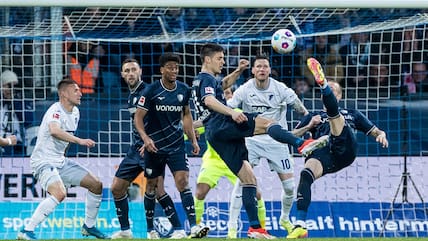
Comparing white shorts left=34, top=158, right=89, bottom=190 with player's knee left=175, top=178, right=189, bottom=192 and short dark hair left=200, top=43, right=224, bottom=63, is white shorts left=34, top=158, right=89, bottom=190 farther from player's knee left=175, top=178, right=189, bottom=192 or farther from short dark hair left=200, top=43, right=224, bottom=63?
short dark hair left=200, top=43, right=224, bottom=63

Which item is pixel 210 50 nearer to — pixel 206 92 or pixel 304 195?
pixel 206 92

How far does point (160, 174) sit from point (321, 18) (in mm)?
3966

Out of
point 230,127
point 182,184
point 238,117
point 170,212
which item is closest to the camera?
point 238,117

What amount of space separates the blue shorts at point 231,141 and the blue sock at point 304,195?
0.69m

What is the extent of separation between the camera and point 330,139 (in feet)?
46.4

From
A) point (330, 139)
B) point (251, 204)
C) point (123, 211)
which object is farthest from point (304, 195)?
point (123, 211)

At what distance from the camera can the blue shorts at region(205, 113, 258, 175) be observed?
13.7m

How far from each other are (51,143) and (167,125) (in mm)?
1387

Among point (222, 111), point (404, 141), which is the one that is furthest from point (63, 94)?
point (404, 141)

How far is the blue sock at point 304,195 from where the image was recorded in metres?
13.8

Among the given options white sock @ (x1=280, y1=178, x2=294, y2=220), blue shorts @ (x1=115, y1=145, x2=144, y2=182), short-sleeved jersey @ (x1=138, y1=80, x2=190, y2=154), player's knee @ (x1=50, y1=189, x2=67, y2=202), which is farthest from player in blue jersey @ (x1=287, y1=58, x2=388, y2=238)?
player's knee @ (x1=50, y1=189, x2=67, y2=202)

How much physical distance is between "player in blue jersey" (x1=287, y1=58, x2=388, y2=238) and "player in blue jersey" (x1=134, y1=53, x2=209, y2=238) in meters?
1.23

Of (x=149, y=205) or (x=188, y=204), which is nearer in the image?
(x=188, y=204)

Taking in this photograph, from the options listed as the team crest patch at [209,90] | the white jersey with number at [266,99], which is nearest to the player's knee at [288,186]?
the white jersey with number at [266,99]
